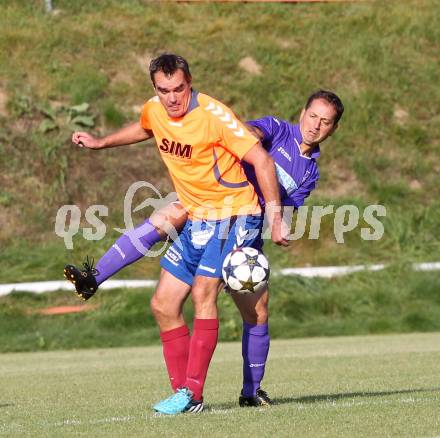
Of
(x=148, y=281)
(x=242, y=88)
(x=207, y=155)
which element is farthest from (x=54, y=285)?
(x=207, y=155)

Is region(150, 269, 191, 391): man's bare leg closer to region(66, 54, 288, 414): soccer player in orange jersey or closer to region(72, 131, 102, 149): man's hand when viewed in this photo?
region(66, 54, 288, 414): soccer player in orange jersey

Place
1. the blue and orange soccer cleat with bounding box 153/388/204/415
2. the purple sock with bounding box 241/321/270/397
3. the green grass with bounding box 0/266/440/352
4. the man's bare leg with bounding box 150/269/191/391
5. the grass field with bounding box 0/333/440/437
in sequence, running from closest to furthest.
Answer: the grass field with bounding box 0/333/440/437 → the blue and orange soccer cleat with bounding box 153/388/204/415 → the man's bare leg with bounding box 150/269/191/391 → the purple sock with bounding box 241/321/270/397 → the green grass with bounding box 0/266/440/352

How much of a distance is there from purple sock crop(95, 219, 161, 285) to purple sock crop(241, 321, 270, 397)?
86 centimetres

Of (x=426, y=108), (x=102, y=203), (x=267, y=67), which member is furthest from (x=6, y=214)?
(x=426, y=108)

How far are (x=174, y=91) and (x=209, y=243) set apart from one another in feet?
3.17

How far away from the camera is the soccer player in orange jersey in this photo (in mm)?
7117

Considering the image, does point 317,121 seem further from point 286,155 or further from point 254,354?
point 254,354

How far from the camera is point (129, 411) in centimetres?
730

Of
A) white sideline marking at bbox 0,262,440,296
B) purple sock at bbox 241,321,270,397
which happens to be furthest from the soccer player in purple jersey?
white sideline marking at bbox 0,262,440,296

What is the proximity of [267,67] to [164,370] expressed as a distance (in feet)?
39.9

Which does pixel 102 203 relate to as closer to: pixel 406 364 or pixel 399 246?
pixel 399 246

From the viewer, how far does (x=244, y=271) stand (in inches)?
277

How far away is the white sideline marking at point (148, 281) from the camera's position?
56.4 feet

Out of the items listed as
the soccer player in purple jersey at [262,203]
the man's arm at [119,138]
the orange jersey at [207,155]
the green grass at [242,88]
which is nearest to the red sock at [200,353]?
the soccer player in purple jersey at [262,203]
